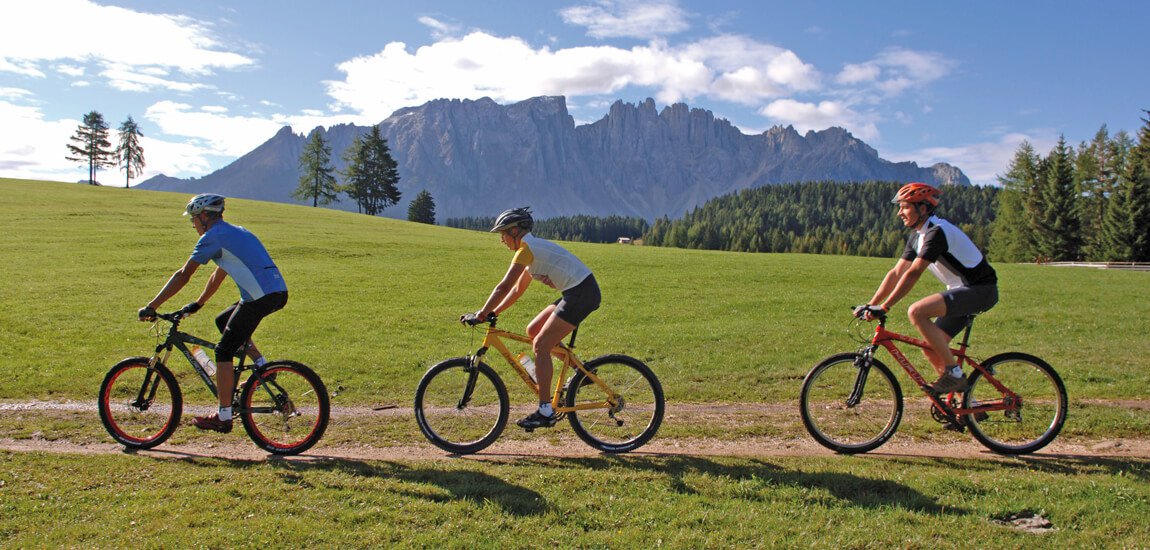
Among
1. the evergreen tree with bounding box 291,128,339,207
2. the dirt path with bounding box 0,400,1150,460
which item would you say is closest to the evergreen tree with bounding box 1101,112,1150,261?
the dirt path with bounding box 0,400,1150,460

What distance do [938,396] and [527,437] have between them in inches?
203

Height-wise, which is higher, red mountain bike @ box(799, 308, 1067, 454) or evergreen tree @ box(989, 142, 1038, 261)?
evergreen tree @ box(989, 142, 1038, 261)

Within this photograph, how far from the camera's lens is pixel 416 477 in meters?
6.81

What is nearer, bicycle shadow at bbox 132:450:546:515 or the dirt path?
bicycle shadow at bbox 132:450:546:515

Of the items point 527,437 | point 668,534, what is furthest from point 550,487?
point 527,437

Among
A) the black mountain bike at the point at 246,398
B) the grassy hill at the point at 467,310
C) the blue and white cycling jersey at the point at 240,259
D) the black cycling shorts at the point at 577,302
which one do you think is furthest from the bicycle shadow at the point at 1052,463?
Answer: the blue and white cycling jersey at the point at 240,259

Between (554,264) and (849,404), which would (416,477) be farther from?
(849,404)

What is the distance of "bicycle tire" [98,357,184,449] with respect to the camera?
8.11 metres

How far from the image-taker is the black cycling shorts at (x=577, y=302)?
754cm

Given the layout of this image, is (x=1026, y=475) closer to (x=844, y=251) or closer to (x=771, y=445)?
(x=771, y=445)

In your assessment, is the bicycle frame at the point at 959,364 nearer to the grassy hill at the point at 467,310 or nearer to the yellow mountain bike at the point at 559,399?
the yellow mountain bike at the point at 559,399

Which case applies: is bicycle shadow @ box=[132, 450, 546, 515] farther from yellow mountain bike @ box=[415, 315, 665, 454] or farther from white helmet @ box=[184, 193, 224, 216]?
white helmet @ box=[184, 193, 224, 216]

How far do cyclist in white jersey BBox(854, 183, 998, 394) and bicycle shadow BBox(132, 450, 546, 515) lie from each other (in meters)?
4.36

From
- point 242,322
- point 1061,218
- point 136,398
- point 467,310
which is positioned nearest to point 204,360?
point 242,322
